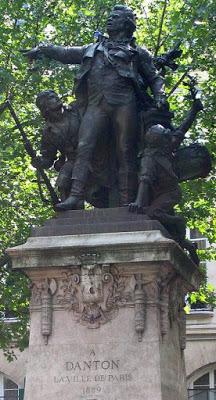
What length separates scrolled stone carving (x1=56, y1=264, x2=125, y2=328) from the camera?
11.8 meters

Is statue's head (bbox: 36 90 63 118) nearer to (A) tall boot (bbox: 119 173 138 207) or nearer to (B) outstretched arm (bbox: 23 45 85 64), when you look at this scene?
(B) outstretched arm (bbox: 23 45 85 64)

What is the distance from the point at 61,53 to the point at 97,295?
3.15 m

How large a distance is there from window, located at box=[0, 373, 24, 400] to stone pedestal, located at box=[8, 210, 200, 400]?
68.0 feet

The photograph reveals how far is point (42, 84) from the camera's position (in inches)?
877

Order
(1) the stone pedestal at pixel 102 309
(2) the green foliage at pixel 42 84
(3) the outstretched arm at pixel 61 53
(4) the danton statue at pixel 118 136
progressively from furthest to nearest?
(2) the green foliage at pixel 42 84
(3) the outstretched arm at pixel 61 53
(4) the danton statue at pixel 118 136
(1) the stone pedestal at pixel 102 309

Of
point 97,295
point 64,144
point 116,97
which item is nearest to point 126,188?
point 64,144

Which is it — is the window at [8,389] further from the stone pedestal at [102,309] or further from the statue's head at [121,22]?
the stone pedestal at [102,309]

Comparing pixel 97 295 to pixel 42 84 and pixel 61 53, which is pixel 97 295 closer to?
pixel 61 53

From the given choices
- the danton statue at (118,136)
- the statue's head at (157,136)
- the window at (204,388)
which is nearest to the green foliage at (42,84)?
the danton statue at (118,136)

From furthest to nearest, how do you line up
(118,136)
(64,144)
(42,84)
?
(42,84), (64,144), (118,136)

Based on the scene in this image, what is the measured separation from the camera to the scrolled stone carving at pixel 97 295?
11836mm

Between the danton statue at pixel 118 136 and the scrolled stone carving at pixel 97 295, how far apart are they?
910 mm

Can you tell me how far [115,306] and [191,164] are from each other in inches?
86.3

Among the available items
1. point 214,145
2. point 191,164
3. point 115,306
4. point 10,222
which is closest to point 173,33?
point 214,145
